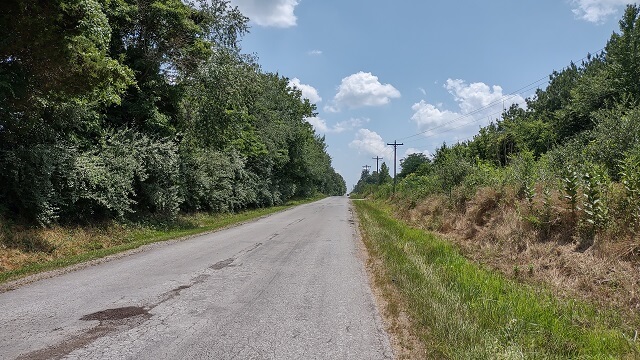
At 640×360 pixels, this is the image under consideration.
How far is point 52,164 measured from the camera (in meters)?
11.7

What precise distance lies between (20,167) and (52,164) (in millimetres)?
806

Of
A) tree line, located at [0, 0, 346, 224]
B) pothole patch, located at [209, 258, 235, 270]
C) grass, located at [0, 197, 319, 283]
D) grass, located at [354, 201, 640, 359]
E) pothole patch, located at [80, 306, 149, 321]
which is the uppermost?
tree line, located at [0, 0, 346, 224]

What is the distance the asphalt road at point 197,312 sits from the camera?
4414 mm

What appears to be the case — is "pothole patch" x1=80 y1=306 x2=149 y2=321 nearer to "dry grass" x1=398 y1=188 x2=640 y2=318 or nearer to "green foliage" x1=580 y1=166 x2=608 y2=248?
"dry grass" x1=398 y1=188 x2=640 y2=318

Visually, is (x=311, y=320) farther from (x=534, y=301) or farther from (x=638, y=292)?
(x=638, y=292)

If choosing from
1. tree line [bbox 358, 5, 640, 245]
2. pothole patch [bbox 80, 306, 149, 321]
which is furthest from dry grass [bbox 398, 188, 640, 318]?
pothole patch [bbox 80, 306, 149, 321]

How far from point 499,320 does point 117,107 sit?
17711mm

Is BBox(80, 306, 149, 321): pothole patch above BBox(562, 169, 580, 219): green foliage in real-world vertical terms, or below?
below

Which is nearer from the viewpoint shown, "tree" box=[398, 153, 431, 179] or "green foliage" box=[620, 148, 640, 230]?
"green foliage" box=[620, 148, 640, 230]

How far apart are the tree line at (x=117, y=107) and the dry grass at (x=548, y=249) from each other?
11.8 metres

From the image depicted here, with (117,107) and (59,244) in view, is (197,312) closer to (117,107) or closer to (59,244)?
(59,244)

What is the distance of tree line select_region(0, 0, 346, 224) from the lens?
966cm

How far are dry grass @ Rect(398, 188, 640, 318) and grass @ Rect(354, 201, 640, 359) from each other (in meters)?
0.75

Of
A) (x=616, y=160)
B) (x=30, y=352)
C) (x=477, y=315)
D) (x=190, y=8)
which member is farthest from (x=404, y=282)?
(x=190, y=8)
